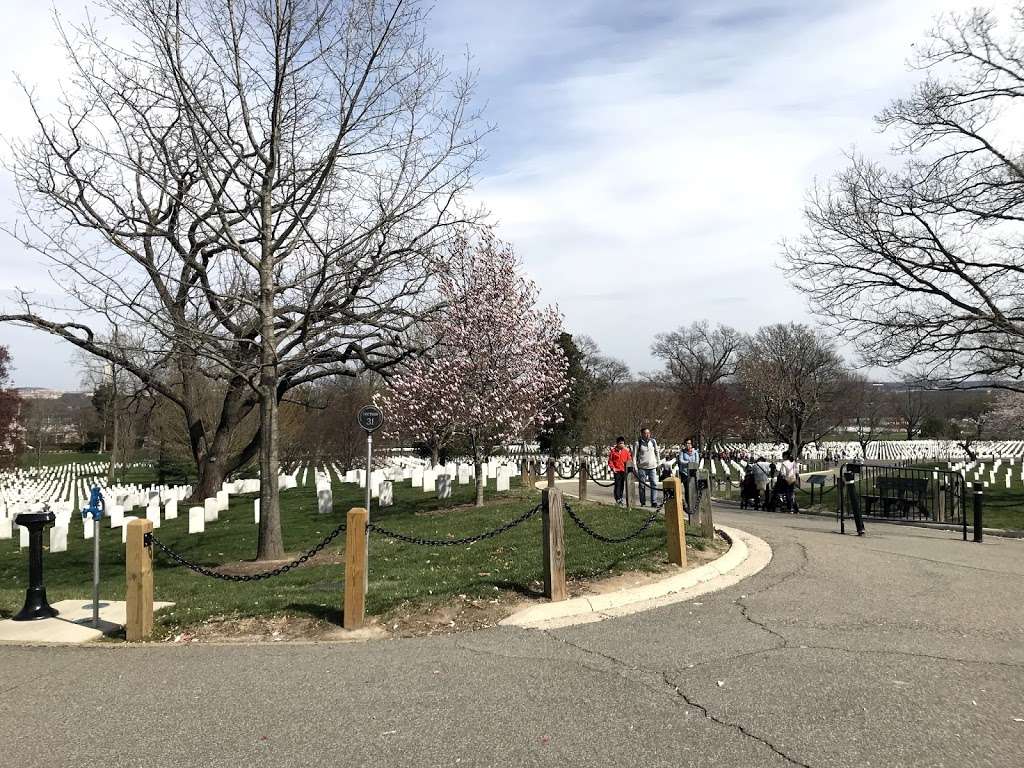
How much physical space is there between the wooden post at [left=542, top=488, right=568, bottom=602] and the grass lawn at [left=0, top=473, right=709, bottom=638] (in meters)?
0.47

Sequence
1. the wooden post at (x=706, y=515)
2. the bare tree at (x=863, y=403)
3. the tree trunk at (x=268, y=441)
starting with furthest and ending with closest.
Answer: the bare tree at (x=863, y=403) → the tree trunk at (x=268, y=441) → the wooden post at (x=706, y=515)

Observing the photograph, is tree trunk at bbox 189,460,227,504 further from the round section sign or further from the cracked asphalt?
the cracked asphalt

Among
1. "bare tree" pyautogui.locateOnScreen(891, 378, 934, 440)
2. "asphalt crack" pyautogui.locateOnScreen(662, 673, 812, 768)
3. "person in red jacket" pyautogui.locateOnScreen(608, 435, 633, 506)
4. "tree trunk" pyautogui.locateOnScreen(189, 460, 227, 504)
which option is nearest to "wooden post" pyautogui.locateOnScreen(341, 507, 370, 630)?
"asphalt crack" pyautogui.locateOnScreen(662, 673, 812, 768)

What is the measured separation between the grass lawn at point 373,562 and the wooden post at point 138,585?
18cm

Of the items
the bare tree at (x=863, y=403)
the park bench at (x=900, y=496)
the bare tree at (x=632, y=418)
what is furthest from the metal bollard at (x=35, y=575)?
the bare tree at (x=863, y=403)

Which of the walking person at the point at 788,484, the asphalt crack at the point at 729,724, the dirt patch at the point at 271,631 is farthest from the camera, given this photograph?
the walking person at the point at 788,484

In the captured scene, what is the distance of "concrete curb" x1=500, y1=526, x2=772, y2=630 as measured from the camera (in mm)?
6785

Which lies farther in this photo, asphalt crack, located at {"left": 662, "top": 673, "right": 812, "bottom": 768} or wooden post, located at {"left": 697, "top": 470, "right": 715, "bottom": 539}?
wooden post, located at {"left": 697, "top": 470, "right": 715, "bottom": 539}

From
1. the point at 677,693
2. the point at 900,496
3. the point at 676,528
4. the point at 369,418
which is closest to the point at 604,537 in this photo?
the point at 676,528

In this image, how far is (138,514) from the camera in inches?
837

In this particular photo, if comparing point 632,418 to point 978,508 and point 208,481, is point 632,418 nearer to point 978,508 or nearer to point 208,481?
point 208,481

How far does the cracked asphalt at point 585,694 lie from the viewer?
4008 millimetres

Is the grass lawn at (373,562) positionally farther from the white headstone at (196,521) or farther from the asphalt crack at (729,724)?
the asphalt crack at (729,724)

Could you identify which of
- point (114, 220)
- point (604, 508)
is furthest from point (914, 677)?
point (114, 220)
